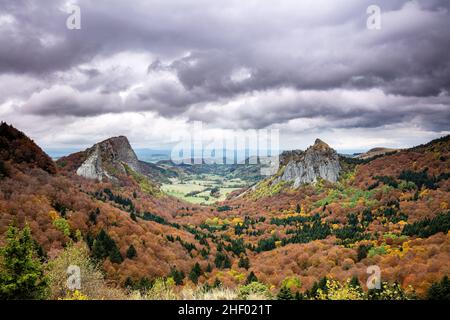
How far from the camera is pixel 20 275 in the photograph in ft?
88.5

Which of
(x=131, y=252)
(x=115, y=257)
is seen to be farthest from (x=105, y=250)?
(x=131, y=252)

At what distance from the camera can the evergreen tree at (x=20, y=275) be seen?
26188 mm

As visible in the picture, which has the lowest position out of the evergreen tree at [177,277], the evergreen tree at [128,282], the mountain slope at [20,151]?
the evergreen tree at [177,277]

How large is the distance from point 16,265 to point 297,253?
427 feet

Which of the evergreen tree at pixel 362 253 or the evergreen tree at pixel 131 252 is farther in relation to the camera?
the evergreen tree at pixel 362 253

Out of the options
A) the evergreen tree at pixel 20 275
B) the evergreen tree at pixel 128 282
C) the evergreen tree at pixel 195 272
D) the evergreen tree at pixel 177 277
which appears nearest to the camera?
the evergreen tree at pixel 20 275

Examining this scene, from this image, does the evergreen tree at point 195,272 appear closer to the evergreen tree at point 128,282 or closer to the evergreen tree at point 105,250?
the evergreen tree at point 105,250

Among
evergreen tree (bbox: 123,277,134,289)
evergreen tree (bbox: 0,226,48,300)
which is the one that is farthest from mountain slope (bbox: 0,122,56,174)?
evergreen tree (bbox: 0,226,48,300)

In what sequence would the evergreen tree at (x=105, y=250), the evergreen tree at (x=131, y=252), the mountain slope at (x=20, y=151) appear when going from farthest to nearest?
the mountain slope at (x=20, y=151)
the evergreen tree at (x=131, y=252)
the evergreen tree at (x=105, y=250)

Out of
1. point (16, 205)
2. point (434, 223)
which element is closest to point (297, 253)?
point (434, 223)

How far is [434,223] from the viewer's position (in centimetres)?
15575

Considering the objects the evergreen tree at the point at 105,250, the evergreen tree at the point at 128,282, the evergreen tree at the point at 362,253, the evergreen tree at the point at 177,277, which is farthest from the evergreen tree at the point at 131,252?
the evergreen tree at the point at 362,253
